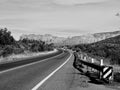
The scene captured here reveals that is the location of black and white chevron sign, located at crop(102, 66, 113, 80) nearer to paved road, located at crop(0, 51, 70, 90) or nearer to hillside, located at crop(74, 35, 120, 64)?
paved road, located at crop(0, 51, 70, 90)

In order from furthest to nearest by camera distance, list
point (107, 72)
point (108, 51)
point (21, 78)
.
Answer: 1. point (108, 51)
2. point (21, 78)
3. point (107, 72)

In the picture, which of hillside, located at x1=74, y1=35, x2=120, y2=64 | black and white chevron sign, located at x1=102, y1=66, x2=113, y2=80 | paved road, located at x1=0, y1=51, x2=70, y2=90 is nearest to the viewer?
paved road, located at x1=0, y1=51, x2=70, y2=90

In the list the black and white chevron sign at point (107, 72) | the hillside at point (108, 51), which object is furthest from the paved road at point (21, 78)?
the hillside at point (108, 51)

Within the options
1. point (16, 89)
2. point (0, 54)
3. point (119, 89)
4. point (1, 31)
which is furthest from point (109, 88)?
point (1, 31)

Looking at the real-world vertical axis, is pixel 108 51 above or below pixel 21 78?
below

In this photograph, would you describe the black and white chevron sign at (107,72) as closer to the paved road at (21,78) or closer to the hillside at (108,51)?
the paved road at (21,78)

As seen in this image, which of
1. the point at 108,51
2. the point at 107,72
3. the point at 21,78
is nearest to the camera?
the point at 107,72

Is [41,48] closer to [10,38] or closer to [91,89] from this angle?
[10,38]

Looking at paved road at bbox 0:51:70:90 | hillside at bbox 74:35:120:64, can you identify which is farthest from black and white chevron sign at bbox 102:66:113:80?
hillside at bbox 74:35:120:64

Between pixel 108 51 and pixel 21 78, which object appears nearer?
pixel 21 78

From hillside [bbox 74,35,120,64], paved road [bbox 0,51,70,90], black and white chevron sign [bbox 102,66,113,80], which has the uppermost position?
black and white chevron sign [bbox 102,66,113,80]

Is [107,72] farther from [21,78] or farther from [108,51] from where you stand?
[108,51]

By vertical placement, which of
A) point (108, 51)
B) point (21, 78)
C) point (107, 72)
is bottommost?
point (108, 51)

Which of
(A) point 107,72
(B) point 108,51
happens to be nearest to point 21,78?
(A) point 107,72
